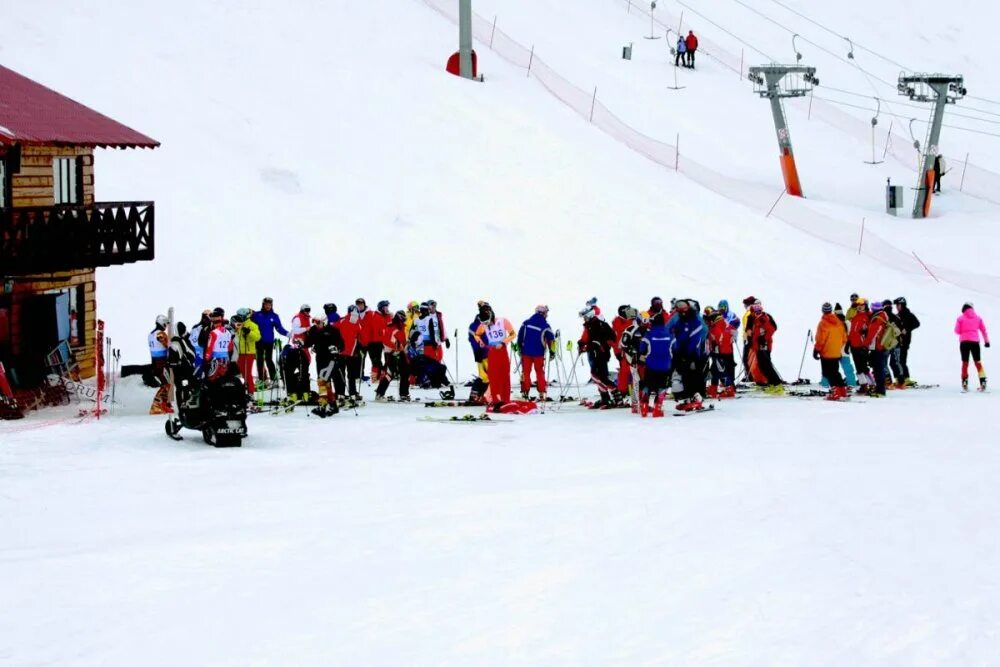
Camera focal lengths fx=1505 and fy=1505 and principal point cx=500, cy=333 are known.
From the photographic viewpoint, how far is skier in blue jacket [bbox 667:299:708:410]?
2092cm

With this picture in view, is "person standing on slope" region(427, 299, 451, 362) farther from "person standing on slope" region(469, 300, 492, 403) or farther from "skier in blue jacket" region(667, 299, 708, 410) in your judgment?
"skier in blue jacket" region(667, 299, 708, 410)

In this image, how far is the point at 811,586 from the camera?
11.9 meters

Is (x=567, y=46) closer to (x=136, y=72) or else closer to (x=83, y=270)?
(x=136, y=72)

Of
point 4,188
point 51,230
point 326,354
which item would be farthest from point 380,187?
point 326,354

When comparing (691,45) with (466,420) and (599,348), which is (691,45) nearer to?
(599,348)

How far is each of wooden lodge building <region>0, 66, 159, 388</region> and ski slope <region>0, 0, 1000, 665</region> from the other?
5.94 ft

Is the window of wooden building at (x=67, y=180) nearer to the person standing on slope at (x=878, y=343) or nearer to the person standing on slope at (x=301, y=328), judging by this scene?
the person standing on slope at (x=301, y=328)

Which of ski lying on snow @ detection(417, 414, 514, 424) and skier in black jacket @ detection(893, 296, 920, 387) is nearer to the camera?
ski lying on snow @ detection(417, 414, 514, 424)

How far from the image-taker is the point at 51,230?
22766 mm

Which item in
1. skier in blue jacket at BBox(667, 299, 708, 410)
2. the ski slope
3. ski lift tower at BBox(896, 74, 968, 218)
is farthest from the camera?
ski lift tower at BBox(896, 74, 968, 218)

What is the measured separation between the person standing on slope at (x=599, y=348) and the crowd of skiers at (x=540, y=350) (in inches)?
0.8

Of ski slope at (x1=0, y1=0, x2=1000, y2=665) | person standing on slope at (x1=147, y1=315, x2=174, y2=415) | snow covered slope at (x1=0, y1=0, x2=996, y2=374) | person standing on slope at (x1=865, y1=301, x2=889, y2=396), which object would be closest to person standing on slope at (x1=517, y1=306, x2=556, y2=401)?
ski slope at (x1=0, y1=0, x2=1000, y2=665)

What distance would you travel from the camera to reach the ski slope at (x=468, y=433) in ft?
36.9

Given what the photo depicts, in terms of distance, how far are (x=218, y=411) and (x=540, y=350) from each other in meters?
5.75
